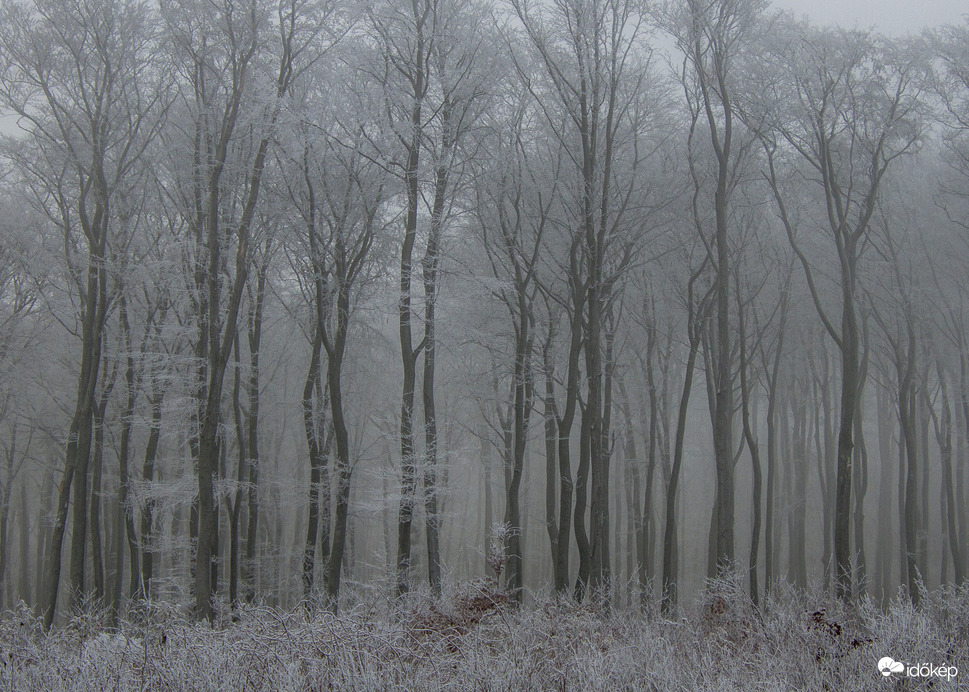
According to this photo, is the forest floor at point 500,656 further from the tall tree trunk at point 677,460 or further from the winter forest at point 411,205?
the tall tree trunk at point 677,460

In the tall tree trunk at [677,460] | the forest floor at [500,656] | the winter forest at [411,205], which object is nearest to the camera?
the forest floor at [500,656]

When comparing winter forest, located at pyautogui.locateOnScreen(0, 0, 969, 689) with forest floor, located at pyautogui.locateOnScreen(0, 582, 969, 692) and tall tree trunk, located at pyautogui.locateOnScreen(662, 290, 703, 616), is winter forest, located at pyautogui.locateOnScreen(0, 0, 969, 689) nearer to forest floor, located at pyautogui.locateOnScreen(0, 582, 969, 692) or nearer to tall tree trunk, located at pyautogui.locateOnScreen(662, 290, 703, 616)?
tall tree trunk, located at pyautogui.locateOnScreen(662, 290, 703, 616)

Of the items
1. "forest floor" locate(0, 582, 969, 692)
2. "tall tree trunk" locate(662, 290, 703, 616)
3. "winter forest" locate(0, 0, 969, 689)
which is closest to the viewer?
"forest floor" locate(0, 582, 969, 692)

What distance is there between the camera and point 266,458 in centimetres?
2131

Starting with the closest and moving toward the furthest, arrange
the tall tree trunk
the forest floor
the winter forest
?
the forest floor < the winter forest < the tall tree trunk

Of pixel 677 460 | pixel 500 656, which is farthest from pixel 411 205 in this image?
pixel 500 656

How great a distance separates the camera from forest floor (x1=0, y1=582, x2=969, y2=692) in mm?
5398

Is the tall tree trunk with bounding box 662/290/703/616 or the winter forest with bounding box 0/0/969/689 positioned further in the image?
the tall tree trunk with bounding box 662/290/703/616

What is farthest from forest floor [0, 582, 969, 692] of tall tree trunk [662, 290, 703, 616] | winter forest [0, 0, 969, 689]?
tall tree trunk [662, 290, 703, 616]

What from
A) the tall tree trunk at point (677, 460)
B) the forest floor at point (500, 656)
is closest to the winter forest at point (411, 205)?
the tall tree trunk at point (677, 460)

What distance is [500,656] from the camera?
5.80 metres

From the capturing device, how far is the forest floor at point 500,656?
5398 millimetres

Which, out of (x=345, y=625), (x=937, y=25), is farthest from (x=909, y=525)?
(x=345, y=625)

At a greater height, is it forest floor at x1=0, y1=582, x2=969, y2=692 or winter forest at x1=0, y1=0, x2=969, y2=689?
winter forest at x1=0, y1=0, x2=969, y2=689
